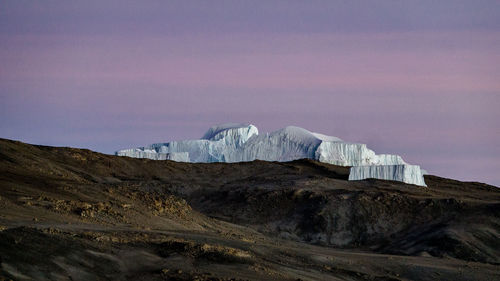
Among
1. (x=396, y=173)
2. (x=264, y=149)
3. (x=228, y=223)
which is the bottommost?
(x=228, y=223)

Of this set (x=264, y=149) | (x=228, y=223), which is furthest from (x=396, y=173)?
(x=264, y=149)

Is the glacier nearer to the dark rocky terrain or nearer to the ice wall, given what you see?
the dark rocky terrain

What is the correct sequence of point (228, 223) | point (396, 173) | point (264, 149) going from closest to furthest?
point (228, 223) < point (396, 173) < point (264, 149)

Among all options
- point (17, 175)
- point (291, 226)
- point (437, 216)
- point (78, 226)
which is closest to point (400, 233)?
point (437, 216)

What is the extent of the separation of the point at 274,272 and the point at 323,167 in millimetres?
59288

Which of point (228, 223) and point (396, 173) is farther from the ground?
point (396, 173)

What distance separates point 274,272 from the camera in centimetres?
2366

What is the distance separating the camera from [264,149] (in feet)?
329

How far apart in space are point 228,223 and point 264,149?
172 ft

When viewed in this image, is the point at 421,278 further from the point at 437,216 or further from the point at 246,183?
the point at 246,183

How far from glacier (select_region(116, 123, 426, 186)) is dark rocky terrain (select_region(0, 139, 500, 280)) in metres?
11.7

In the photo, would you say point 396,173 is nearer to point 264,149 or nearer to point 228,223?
point 228,223

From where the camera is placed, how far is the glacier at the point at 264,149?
3780 inches

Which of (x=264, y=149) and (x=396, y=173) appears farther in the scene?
(x=264, y=149)
